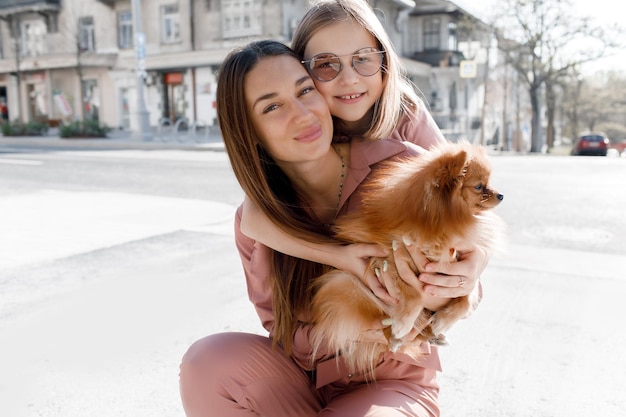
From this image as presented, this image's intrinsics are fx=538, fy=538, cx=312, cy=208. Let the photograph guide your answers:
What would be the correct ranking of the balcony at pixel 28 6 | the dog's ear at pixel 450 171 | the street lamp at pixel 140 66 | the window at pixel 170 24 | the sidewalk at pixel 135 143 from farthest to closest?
1. the balcony at pixel 28 6
2. the window at pixel 170 24
3. the street lamp at pixel 140 66
4. the sidewalk at pixel 135 143
5. the dog's ear at pixel 450 171

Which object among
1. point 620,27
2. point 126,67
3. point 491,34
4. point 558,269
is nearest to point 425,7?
point 491,34

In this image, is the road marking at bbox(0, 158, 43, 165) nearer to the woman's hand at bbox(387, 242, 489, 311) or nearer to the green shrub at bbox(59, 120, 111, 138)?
the green shrub at bbox(59, 120, 111, 138)

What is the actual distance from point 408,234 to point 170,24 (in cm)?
3256

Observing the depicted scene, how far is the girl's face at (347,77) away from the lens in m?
2.26

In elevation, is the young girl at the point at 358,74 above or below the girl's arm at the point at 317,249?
above

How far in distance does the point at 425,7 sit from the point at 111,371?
35699mm

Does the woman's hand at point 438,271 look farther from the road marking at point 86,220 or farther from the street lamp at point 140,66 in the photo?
the street lamp at point 140,66

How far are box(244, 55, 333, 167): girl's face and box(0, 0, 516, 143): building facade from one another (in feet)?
87.0

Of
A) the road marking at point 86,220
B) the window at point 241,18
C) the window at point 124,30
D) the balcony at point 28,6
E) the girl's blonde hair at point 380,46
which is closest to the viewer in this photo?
the girl's blonde hair at point 380,46

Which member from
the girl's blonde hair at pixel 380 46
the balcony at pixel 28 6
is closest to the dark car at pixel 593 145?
the girl's blonde hair at pixel 380 46

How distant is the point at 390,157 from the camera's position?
204cm

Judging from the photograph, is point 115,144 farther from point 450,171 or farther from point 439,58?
point 450,171

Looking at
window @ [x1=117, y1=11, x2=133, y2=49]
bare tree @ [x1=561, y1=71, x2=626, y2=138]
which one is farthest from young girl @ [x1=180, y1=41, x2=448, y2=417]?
bare tree @ [x1=561, y1=71, x2=626, y2=138]

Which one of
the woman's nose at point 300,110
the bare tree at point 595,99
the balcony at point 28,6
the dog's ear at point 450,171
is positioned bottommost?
the dog's ear at point 450,171
